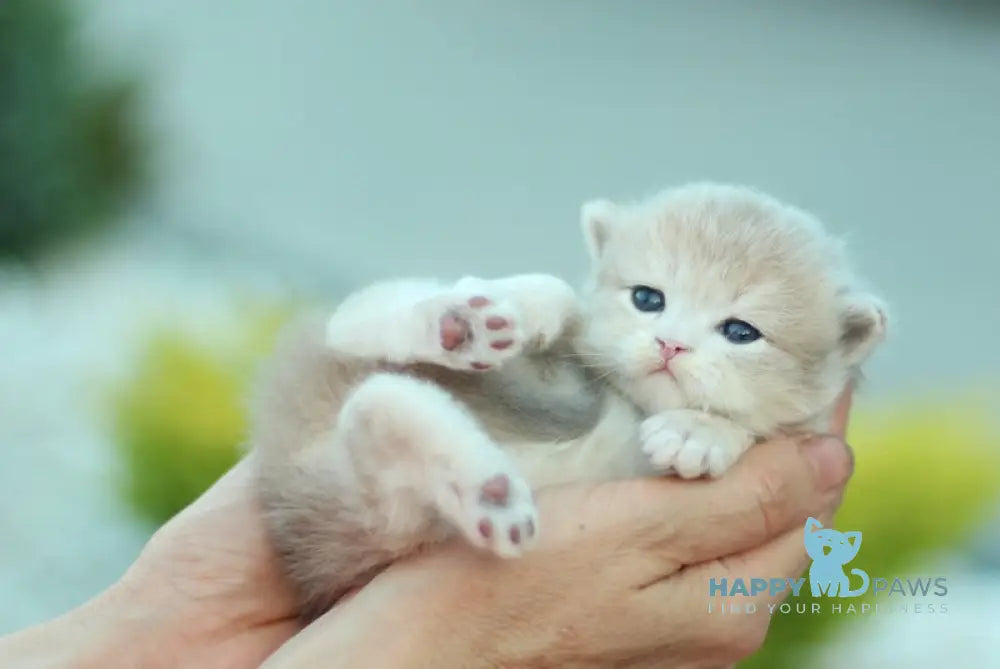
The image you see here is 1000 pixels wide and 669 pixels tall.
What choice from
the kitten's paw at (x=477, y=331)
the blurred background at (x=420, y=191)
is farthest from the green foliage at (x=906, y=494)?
the kitten's paw at (x=477, y=331)

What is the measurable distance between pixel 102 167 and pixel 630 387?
6.14ft

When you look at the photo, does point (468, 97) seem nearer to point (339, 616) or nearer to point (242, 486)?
point (242, 486)

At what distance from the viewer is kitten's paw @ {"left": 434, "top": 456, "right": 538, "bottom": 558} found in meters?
0.93

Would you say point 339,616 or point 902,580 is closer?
point 339,616

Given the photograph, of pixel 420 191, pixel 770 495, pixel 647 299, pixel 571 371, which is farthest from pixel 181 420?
pixel 770 495

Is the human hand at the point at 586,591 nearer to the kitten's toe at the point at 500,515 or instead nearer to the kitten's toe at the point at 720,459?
the kitten's toe at the point at 720,459

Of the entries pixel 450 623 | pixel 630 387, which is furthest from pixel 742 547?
pixel 450 623

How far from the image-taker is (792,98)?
2379 millimetres

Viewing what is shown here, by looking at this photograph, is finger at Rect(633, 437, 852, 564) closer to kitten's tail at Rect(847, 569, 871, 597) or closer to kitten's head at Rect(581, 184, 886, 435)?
kitten's head at Rect(581, 184, 886, 435)

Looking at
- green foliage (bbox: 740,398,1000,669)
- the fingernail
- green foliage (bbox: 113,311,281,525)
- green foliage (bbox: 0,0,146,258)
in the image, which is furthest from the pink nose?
green foliage (bbox: 0,0,146,258)

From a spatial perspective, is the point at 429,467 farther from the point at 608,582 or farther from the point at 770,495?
the point at 770,495

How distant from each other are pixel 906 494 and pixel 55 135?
203 centimetres

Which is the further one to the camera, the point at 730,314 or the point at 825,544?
the point at 825,544

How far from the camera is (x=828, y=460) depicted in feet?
4.00
